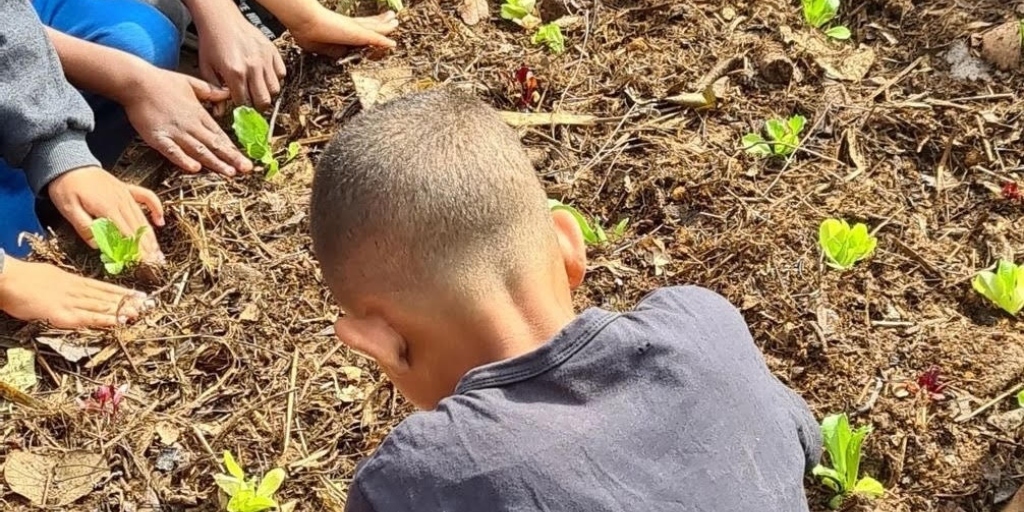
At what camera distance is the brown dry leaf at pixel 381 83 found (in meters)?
2.49

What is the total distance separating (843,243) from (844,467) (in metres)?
0.49

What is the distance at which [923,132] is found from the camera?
232 centimetres

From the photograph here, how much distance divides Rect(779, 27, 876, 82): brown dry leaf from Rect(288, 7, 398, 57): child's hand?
1.01m

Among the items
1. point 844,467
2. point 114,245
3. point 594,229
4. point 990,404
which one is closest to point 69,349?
point 114,245

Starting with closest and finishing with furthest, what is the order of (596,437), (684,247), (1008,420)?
(596,437)
(1008,420)
(684,247)

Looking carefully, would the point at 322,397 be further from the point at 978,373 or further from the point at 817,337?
the point at 978,373

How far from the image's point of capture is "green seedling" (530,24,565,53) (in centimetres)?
255

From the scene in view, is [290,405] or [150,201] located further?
[150,201]

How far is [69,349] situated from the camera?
2080 millimetres

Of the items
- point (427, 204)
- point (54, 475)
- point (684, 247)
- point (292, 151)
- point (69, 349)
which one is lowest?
point (54, 475)

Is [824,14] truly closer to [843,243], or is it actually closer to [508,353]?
[843,243]

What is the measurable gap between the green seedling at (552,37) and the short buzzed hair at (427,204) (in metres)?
1.19

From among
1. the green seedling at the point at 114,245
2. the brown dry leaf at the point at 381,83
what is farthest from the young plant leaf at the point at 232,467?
the brown dry leaf at the point at 381,83

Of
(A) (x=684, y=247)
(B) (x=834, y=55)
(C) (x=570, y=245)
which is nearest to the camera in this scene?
(C) (x=570, y=245)
